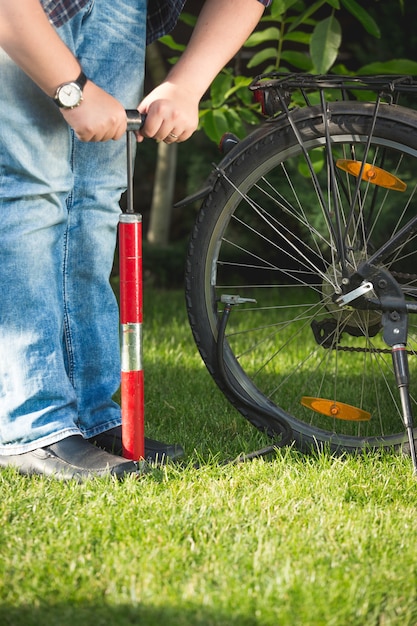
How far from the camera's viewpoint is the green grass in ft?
4.38

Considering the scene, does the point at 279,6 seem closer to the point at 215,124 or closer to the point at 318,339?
the point at 215,124

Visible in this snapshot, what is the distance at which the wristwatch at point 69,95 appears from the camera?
1768 millimetres

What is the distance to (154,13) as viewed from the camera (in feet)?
7.14

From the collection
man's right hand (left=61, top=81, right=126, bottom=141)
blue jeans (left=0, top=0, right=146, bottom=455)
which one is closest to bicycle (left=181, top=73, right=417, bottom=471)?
blue jeans (left=0, top=0, right=146, bottom=455)

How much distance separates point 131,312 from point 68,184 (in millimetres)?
343

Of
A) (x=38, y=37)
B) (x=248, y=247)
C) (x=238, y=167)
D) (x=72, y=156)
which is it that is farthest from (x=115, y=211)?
(x=248, y=247)

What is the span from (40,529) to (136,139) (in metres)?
0.86

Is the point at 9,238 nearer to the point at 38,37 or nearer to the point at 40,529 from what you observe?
the point at 38,37

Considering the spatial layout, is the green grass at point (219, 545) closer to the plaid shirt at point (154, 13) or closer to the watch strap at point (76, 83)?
the watch strap at point (76, 83)

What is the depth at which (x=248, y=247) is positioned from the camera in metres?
5.54

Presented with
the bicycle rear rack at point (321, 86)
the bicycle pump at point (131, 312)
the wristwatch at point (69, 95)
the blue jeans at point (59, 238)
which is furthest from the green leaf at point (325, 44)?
the wristwatch at point (69, 95)

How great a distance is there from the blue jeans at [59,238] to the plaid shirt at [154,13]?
6 cm

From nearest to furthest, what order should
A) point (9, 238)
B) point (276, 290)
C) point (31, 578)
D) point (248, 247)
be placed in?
point (31, 578), point (9, 238), point (276, 290), point (248, 247)

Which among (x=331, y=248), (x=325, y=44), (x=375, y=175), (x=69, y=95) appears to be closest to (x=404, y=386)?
(x=331, y=248)
